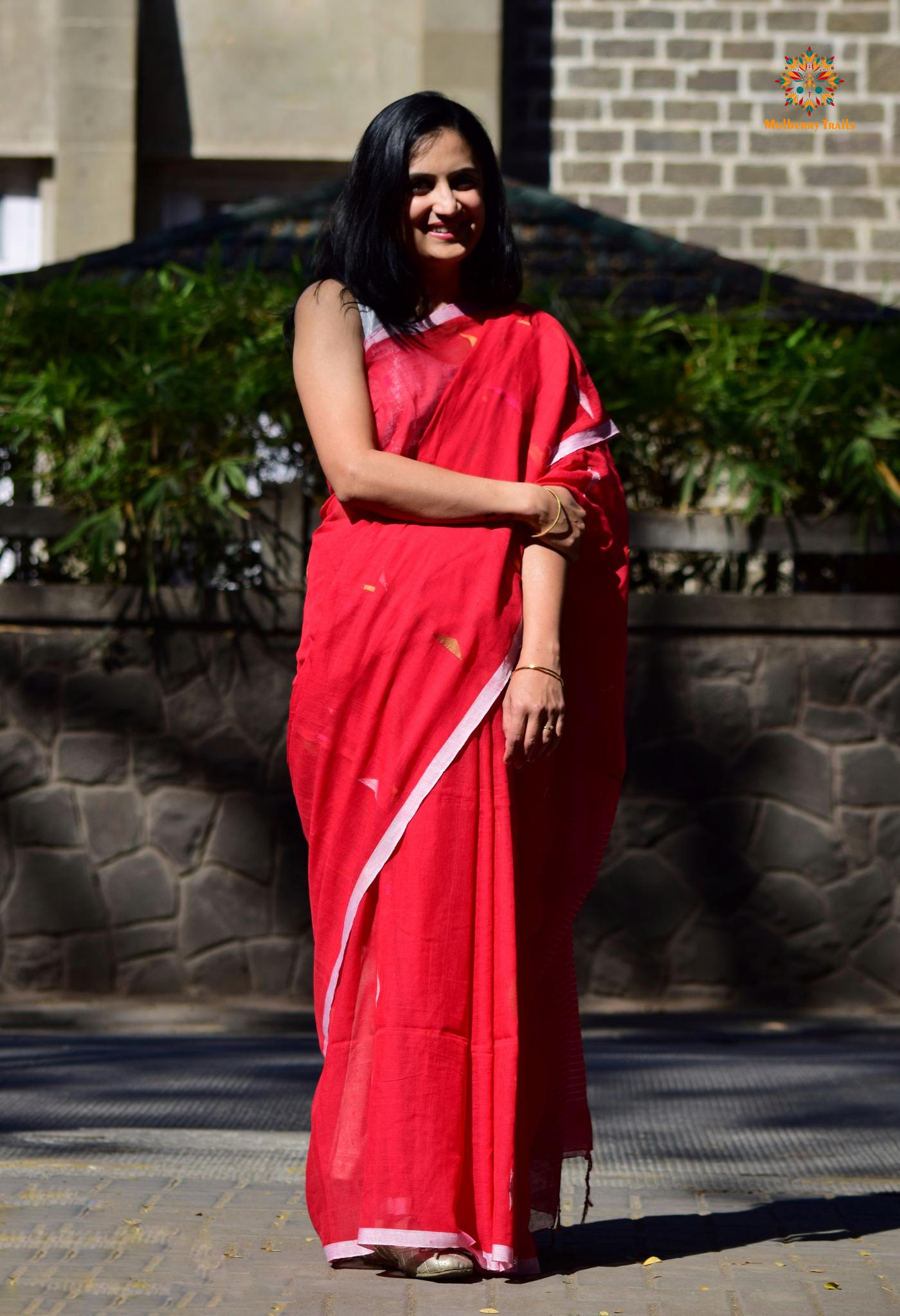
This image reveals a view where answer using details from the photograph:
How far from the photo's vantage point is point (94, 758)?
215 inches

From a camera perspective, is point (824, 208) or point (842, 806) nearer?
point (842, 806)

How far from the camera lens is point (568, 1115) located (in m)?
2.53

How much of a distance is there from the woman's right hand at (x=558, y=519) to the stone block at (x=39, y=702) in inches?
135

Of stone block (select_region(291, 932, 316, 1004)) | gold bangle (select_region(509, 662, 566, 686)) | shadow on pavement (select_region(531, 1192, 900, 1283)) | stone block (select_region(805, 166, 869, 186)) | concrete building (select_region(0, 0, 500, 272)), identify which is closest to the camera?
gold bangle (select_region(509, 662, 566, 686))

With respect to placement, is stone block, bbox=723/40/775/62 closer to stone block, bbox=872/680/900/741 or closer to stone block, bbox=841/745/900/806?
stone block, bbox=872/680/900/741

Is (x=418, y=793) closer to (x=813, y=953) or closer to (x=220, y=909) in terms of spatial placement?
(x=220, y=909)

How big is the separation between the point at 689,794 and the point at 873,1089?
5.51ft

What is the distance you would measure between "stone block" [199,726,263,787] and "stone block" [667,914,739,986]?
166cm

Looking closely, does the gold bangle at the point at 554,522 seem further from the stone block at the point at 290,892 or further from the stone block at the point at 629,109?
the stone block at the point at 629,109

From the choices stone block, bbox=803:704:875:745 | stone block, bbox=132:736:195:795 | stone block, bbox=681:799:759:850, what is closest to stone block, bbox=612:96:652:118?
stone block, bbox=803:704:875:745

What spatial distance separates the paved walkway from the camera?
2.27 meters

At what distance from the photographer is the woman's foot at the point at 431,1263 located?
2.29 meters

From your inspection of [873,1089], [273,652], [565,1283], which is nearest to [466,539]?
[565,1283]

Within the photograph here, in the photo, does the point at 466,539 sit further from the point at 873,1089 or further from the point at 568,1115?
the point at 873,1089
